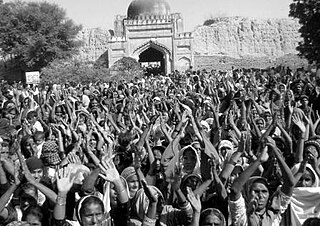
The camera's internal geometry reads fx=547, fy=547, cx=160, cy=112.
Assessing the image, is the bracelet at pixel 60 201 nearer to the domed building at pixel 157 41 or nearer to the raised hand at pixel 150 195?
the raised hand at pixel 150 195

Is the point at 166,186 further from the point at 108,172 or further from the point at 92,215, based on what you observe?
the point at 92,215

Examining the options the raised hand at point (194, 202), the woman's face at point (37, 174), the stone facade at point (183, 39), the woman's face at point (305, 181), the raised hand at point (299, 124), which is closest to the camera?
Answer: the raised hand at point (194, 202)

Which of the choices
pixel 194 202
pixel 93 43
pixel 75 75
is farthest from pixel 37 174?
pixel 93 43

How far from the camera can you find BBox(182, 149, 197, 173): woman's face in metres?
5.07

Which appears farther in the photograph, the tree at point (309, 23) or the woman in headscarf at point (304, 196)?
the tree at point (309, 23)

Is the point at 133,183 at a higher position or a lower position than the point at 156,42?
lower

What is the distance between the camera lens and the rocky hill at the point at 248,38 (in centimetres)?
5984

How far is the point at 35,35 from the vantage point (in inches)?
1516

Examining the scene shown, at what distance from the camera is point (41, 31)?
1529 inches

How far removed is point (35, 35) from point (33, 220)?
35.9 metres

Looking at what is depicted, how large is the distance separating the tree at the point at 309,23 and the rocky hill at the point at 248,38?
111ft

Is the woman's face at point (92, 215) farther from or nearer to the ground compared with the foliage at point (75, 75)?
nearer to the ground

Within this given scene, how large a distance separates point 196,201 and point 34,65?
1455 inches

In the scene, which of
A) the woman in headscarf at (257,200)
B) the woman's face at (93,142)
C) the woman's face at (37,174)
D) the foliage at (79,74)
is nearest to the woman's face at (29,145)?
the woman's face at (93,142)
